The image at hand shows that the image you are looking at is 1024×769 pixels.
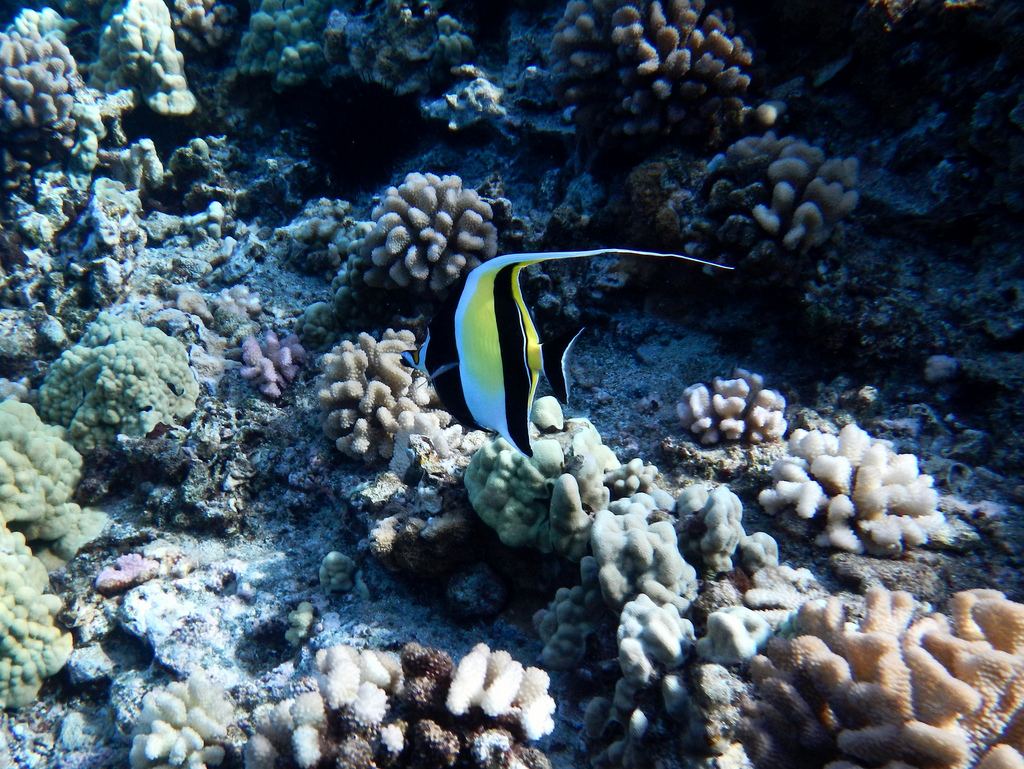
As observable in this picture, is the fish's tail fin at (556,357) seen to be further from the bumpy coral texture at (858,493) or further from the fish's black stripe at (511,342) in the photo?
the bumpy coral texture at (858,493)

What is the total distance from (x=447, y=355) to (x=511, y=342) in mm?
176

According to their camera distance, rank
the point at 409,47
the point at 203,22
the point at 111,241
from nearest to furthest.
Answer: the point at 409,47 < the point at 111,241 < the point at 203,22

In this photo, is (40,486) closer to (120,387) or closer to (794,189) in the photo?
(120,387)

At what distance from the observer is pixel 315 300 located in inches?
194

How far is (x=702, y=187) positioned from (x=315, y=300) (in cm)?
356

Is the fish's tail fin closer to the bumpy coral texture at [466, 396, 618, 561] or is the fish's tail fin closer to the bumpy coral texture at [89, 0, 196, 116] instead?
the bumpy coral texture at [466, 396, 618, 561]

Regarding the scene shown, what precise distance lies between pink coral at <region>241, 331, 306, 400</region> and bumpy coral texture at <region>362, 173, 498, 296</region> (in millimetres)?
1046

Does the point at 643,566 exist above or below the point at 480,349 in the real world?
below

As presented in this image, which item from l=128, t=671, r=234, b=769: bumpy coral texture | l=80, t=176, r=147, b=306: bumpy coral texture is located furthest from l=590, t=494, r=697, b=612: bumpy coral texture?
l=80, t=176, r=147, b=306: bumpy coral texture

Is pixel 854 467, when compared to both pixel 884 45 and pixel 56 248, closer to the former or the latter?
pixel 884 45

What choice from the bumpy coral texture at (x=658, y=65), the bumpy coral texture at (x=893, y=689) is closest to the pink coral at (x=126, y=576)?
the bumpy coral texture at (x=893, y=689)

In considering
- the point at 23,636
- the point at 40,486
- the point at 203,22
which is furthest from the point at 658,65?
the point at 203,22

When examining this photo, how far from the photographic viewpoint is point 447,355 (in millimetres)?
1319

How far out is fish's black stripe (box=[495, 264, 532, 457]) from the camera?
1.25 m
